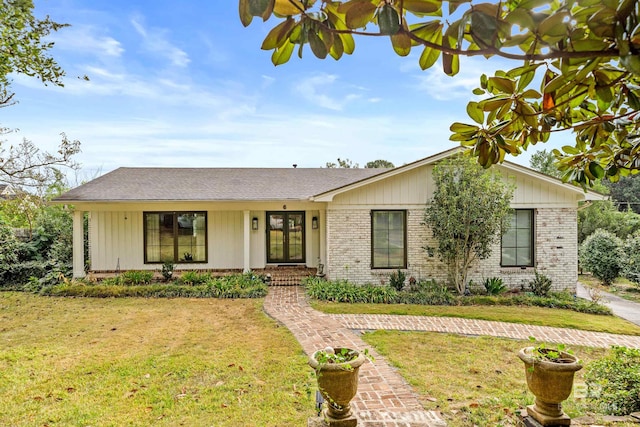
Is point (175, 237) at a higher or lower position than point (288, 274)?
higher

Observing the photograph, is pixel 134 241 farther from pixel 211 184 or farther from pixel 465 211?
pixel 465 211

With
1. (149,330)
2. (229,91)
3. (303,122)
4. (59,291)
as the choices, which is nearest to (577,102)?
(149,330)

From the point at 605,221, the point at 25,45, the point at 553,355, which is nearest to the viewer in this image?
the point at 553,355

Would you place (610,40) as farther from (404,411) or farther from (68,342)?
(68,342)

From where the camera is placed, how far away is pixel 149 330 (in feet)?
24.2

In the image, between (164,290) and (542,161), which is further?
(542,161)

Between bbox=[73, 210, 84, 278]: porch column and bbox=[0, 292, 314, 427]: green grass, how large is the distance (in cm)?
278

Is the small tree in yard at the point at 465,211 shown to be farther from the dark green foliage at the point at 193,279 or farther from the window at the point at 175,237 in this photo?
the window at the point at 175,237

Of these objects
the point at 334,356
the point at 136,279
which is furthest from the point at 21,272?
the point at 334,356

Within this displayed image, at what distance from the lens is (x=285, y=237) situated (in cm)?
1351

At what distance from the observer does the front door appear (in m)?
13.5

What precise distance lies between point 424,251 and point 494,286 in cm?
224

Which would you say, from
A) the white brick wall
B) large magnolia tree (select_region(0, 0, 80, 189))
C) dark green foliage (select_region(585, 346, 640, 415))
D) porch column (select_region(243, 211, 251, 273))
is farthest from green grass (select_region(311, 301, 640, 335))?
large magnolia tree (select_region(0, 0, 80, 189))

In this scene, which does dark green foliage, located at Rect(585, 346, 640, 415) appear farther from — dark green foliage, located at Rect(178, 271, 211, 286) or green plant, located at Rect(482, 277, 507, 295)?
dark green foliage, located at Rect(178, 271, 211, 286)
